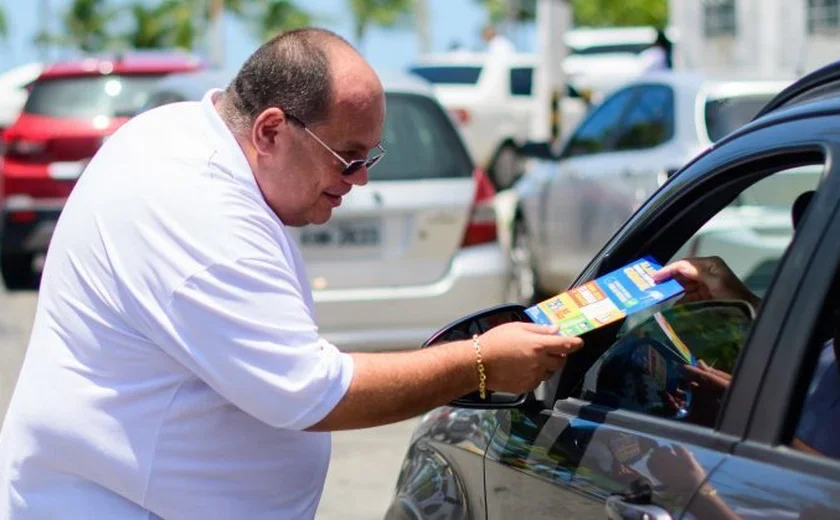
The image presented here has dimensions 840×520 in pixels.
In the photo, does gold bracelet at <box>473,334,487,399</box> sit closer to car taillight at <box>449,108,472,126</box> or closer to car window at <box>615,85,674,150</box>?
car window at <box>615,85,674,150</box>

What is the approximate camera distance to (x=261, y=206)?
287cm

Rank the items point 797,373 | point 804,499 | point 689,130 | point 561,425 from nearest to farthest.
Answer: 1. point 804,499
2. point 797,373
3. point 561,425
4. point 689,130

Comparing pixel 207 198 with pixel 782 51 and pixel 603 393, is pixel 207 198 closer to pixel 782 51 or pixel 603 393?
pixel 603 393

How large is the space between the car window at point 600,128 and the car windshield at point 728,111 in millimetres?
1028

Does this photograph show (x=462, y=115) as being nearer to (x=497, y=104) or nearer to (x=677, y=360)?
(x=497, y=104)

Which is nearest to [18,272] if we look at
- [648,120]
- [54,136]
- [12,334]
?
[54,136]

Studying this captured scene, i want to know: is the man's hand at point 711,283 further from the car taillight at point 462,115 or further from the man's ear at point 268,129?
the car taillight at point 462,115

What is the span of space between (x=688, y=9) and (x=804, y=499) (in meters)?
24.6

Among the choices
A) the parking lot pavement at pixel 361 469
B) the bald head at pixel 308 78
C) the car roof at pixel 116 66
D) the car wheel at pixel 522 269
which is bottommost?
the car wheel at pixel 522 269

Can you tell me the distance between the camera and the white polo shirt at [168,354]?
274cm

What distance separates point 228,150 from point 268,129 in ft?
0.26

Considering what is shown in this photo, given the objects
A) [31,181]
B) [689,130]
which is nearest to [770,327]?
[689,130]

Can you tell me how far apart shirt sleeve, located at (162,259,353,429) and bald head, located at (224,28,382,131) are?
1.00 ft

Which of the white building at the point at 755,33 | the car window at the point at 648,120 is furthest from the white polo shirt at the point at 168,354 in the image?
the white building at the point at 755,33
